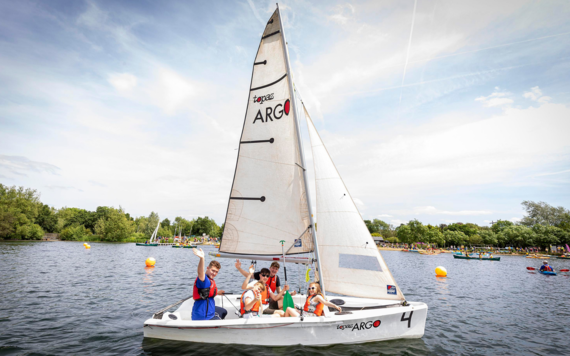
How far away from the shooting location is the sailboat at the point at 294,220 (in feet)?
26.1

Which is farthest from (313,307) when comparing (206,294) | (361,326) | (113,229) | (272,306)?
(113,229)

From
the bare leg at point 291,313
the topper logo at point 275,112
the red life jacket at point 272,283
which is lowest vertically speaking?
the bare leg at point 291,313

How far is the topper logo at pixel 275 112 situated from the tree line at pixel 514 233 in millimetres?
96232

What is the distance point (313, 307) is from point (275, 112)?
6841 millimetres

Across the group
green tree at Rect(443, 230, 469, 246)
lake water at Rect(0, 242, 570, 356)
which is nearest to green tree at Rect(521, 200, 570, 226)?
green tree at Rect(443, 230, 469, 246)

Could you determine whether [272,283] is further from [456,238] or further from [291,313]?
[456,238]

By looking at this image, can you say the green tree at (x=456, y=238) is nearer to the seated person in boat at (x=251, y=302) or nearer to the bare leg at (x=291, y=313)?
the bare leg at (x=291, y=313)

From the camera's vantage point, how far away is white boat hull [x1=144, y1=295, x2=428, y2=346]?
7.03 meters

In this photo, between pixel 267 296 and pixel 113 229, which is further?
pixel 113 229

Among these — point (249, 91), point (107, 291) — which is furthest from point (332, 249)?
point (107, 291)

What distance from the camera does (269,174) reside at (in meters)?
9.48

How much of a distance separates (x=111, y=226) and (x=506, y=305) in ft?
320

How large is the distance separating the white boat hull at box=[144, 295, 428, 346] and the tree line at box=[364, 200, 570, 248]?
309 feet

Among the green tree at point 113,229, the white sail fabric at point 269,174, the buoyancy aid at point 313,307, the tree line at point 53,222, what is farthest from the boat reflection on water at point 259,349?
the green tree at point 113,229
